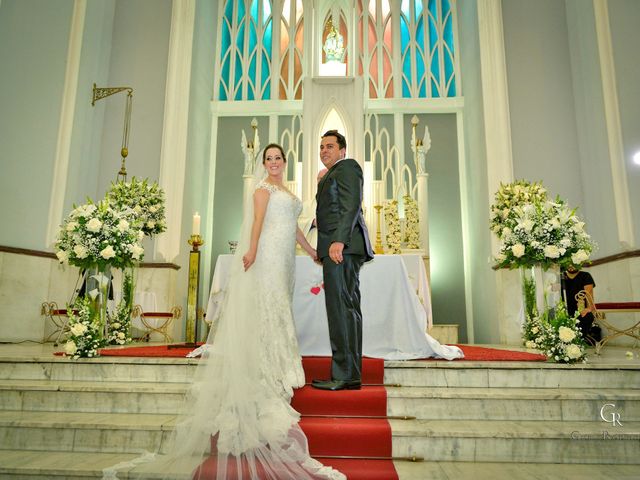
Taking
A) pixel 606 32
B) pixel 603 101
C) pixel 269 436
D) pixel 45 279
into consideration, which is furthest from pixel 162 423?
pixel 606 32

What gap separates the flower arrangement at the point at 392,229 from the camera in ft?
24.2

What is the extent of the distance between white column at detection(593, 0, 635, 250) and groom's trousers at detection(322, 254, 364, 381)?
4607 mm

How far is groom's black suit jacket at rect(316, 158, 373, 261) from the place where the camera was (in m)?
3.47

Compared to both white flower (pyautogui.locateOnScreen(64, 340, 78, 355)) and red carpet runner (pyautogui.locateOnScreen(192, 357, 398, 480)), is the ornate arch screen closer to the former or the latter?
white flower (pyautogui.locateOnScreen(64, 340, 78, 355))

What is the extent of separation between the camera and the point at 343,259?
3.54 metres

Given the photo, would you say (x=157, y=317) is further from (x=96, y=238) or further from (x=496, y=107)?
(x=496, y=107)

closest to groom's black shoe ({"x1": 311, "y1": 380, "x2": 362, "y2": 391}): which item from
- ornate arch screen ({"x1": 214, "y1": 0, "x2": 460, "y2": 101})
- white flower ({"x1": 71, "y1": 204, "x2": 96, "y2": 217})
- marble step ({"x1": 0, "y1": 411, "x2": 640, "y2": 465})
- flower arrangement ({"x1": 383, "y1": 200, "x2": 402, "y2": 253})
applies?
marble step ({"x1": 0, "y1": 411, "x2": 640, "y2": 465})

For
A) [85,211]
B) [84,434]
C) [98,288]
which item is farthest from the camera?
[98,288]

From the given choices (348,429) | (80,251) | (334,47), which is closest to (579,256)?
(348,429)

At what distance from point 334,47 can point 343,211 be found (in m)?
7.22

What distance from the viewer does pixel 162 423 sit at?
324 centimetres

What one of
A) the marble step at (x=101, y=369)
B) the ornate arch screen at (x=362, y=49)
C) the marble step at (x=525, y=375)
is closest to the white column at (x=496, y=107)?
the ornate arch screen at (x=362, y=49)

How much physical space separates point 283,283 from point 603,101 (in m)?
5.78

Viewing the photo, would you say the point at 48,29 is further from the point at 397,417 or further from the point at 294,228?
the point at 397,417
